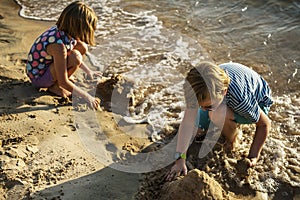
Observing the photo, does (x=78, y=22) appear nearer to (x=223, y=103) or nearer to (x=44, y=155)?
(x=44, y=155)

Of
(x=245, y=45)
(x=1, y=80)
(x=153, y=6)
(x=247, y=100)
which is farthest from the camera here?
(x=153, y=6)

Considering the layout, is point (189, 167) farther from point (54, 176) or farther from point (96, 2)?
point (96, 2)

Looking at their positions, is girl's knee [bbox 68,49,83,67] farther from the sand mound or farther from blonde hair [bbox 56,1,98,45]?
the sand mound

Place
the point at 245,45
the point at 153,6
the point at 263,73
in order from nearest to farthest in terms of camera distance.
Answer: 1. the point at 263,73
2. the point at 245,45
3. the point at 153,6

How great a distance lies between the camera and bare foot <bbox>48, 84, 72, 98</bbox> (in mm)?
3988

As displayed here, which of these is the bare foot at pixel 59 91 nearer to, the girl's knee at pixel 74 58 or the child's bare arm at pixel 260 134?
the girl's knee at pixel 74 58

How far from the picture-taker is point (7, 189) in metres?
2.79

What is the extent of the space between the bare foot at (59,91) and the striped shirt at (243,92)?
1.68 m

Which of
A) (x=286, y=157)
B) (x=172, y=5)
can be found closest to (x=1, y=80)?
(x=286, y=157)

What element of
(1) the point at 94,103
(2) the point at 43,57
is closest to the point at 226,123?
(1) the point at 94,103

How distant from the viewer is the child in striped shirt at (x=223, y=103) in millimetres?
2721

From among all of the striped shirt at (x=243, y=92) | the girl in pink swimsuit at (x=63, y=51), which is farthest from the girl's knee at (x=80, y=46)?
the striped shirt at (x=243, y=92)

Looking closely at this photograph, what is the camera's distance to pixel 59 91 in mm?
4008

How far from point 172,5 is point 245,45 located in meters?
1.72
